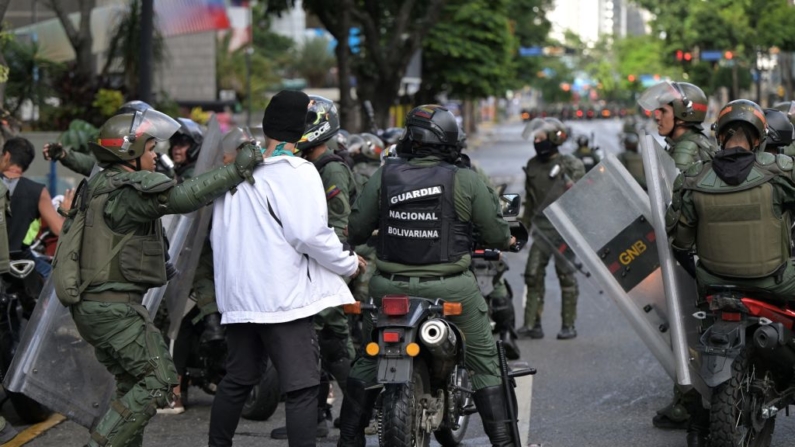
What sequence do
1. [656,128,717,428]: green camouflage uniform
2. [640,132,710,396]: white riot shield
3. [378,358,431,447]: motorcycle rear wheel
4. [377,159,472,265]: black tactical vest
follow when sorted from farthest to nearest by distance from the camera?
[656,128,717,428]: green camouflage uniform, [640,132,710,396]: white riot shield, [377,159,472,265]: black tactical vest, [378,358,431,447]: motorcycle rear wheel

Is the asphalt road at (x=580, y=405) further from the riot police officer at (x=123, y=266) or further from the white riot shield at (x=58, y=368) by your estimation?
the riot police officer at (x=123, y=266)

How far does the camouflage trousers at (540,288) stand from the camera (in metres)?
11.3

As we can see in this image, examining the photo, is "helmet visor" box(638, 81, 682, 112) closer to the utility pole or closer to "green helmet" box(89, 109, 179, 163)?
"green helmet" box(89, 109, 179, 163)

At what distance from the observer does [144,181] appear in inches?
224

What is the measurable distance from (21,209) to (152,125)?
86.0 inches

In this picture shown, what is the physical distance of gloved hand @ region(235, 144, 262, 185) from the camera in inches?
219

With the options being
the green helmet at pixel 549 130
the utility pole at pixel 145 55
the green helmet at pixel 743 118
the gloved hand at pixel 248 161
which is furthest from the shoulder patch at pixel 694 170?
the utility pole at pixel 145 55

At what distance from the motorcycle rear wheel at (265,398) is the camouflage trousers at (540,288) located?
4.02 metres

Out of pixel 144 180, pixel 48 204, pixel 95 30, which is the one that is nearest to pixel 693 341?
pixel 144 180

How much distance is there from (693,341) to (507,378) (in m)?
1.19

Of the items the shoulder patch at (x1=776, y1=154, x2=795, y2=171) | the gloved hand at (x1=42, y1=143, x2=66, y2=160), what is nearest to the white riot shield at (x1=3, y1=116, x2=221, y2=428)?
the gloved hand at (x1=42, y1=143, x2=66, y2=160)

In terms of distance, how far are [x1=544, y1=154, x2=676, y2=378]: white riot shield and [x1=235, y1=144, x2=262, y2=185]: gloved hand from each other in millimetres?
1982

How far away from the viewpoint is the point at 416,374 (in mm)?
5668

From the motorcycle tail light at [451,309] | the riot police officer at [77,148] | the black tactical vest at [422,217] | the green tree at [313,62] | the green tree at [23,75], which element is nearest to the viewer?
the motorcycle tail light at [451,309]
